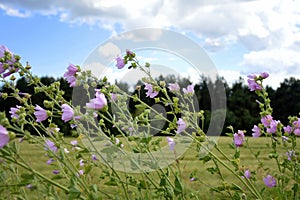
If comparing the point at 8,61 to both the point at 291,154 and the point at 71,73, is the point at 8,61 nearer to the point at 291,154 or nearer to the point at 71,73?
the point at 71,73

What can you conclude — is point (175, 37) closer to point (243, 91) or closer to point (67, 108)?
point (67, 108)

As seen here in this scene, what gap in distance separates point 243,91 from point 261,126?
16.6 metres

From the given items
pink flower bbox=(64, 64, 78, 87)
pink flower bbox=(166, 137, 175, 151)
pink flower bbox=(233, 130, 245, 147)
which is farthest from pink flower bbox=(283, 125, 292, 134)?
pink flower bbox=(64, 64, 78, 87)

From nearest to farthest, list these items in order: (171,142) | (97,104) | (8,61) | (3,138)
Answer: (3,138) < (97,104) < (8,61) < (171,142)

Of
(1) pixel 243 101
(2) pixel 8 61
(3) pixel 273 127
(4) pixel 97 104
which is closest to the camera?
(4) pixel 97 104

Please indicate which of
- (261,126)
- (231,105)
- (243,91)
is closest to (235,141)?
(261,126)

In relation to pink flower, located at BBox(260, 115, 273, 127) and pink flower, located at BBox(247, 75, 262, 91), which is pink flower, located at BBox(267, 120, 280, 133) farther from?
pink flower, located at BBox(247, 75, 262, 91)

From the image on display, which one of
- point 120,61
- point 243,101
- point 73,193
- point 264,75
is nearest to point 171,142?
point 120,61

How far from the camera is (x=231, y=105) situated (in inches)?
659

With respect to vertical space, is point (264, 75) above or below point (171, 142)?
above

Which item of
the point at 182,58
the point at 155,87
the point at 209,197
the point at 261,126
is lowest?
the point at 209,197

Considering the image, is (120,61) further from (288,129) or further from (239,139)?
(288,129)

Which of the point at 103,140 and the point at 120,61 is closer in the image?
the point at 103,140

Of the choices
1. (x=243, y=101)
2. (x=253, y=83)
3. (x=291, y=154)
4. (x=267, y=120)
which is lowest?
(x=243, y=101)
